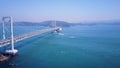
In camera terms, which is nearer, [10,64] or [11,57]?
[10,64]

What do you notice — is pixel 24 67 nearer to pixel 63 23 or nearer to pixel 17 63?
pixel 17 63

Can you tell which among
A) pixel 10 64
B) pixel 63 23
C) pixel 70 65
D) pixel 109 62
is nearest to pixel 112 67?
pixel 109 62

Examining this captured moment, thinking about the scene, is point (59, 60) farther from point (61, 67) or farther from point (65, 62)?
point (61, 67)

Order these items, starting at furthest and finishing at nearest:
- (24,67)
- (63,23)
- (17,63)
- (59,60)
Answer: (63,23), (59,60), (17,63), (24,67)

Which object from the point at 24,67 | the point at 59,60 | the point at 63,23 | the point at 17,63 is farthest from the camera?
the point at 63,23

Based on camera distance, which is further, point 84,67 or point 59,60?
point 59,60

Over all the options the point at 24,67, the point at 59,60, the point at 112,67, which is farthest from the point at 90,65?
the point at 24,67

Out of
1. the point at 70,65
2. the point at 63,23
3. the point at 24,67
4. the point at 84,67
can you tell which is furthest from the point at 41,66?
the point at 63,23

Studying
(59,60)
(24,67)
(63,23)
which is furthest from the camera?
(63,23)
